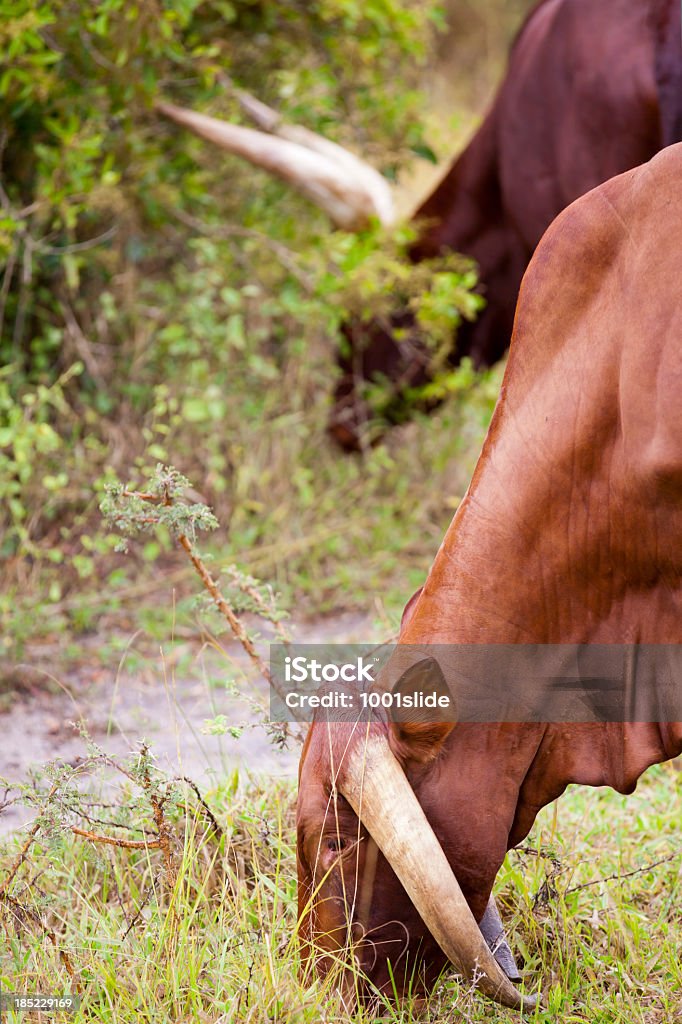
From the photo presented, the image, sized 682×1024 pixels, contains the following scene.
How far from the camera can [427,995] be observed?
2104 millimetres

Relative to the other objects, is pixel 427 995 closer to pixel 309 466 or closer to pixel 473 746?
pixel 473 746

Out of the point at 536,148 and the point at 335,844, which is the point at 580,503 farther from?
the point at 536,148

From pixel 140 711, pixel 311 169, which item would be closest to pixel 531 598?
pixel 140 711

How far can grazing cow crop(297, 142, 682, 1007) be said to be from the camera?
192 cm

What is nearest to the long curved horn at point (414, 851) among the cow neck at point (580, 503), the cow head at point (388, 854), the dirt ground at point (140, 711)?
the cow head at point (388, 854)

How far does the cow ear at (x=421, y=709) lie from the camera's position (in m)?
1.96

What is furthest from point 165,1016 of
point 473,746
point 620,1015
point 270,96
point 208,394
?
point 270,96

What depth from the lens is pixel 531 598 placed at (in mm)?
1988

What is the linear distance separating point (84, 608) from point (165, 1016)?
2.58 meters

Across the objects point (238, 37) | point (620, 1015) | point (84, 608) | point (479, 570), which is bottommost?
point (620, 1015)

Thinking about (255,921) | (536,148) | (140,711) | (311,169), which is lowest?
(255,921)

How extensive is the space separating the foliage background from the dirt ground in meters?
0.27

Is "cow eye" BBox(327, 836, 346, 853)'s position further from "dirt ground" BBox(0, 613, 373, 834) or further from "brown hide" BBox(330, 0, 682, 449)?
"brown hide" BBox(330, 0, 682, 449)

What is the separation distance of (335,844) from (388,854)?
12 cm
